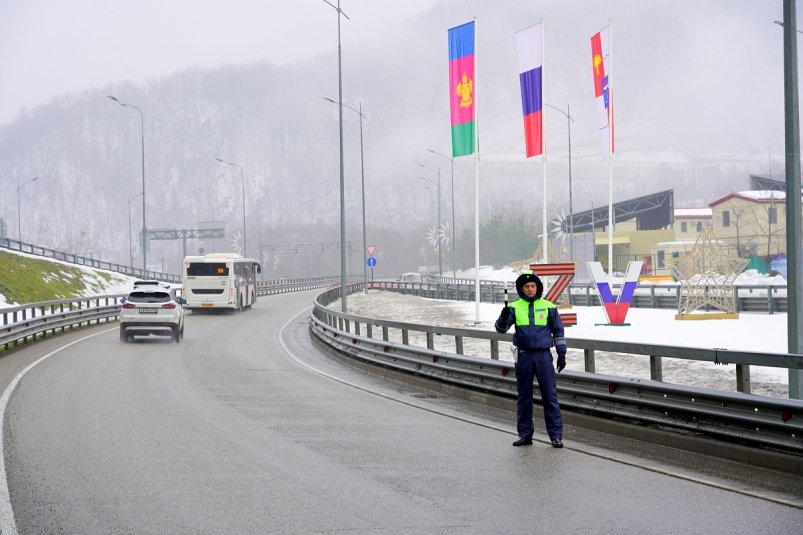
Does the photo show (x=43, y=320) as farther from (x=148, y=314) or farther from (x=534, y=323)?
(x=534, y=323)

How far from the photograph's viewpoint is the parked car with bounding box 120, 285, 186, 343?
28.2 m

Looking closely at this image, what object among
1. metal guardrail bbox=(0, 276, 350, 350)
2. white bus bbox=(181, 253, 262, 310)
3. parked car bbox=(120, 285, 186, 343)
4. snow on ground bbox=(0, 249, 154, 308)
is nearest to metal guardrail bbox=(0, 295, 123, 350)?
metal guardrail bbox=(0, 276, 350, 350)

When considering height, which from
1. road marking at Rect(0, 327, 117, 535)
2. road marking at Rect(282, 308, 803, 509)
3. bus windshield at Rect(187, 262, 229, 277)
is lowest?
road marking at Rect(282, 308, 803, 509)

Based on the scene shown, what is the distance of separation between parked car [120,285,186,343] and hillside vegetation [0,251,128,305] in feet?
77.6

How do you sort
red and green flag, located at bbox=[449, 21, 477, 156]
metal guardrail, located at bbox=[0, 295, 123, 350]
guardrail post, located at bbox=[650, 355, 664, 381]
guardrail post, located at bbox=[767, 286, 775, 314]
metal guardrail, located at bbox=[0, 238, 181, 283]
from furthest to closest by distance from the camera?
metal guardrail, located at bbox=[0, 238, 181, 283] < guardrail post, located at bbox=[767, 286, 775, 314] < red and green flag, located at bbox=[449, 21, 477, 156] < metal guardrail, located at bbox=[0, 295, 123, 350] < guardrail post, located at bbox=[650, 355, 664, 381]

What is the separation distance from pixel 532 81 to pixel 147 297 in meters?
15.2

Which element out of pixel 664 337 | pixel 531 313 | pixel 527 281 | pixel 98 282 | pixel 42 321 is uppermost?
pixel 527 281

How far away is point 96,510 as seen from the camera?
7473mm

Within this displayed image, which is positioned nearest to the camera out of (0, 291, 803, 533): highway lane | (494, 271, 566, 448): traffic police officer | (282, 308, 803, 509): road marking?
(0, 291, 803, 533): highway lane

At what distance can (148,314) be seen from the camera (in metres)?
28.2

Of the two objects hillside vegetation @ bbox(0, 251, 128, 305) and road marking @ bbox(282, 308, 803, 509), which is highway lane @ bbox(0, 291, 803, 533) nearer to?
road marking @ bbox(282, 308, 803, 509)

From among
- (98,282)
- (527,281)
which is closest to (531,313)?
(527,281)

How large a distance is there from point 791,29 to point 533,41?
2356cm

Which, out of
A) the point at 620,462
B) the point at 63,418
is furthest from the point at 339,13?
the point at 620,462
